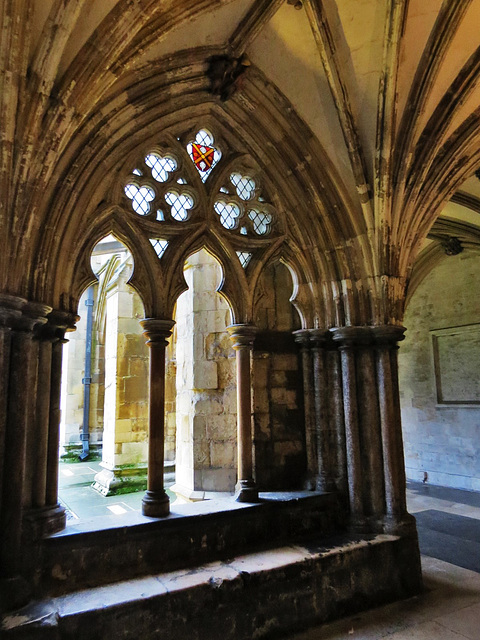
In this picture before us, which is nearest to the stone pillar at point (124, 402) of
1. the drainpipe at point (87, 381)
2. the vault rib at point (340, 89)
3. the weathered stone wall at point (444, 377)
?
the vault rib at point (340, 89)

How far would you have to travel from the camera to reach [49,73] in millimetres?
2428

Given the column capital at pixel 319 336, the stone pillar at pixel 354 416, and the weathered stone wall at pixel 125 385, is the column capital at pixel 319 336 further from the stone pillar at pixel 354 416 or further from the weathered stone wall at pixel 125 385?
the weathered stone wall at pixel 125 385

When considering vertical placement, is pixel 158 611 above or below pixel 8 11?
below

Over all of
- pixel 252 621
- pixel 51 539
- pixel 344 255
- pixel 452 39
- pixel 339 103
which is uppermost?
pixel 452 39

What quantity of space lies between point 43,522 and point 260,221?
115 inches

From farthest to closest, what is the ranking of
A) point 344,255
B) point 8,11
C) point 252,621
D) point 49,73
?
1. point 344,255
2. point 252,621
3. point 49,73
4. point 8,11

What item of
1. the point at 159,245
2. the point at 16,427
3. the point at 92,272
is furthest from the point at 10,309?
the point at 159,245

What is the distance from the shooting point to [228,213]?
4.06 meters

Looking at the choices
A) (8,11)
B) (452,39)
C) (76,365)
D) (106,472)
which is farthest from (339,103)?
(76,365)

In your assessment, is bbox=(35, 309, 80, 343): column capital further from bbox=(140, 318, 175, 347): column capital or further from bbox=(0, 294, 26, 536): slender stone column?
bbox=(140, 318, 175, 347): column capital

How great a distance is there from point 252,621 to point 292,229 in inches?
121

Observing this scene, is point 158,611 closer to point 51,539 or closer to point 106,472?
point 51,539

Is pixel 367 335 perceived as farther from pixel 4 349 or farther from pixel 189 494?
pixel 4 349

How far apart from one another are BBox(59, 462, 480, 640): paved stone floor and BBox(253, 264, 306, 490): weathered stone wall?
115 cm
